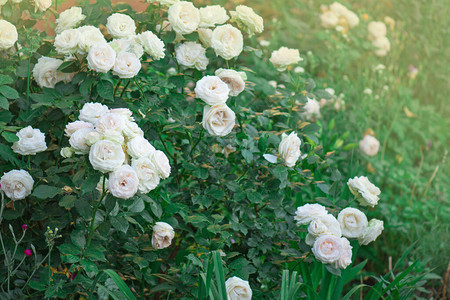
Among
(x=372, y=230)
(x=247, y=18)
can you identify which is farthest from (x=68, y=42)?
(x=372, y=230)

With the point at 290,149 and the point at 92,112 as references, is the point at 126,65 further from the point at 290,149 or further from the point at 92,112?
the point at 290,149

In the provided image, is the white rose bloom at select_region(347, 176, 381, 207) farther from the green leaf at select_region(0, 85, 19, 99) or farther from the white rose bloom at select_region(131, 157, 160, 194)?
the green leaf at select_region(0, 85, 19, 99)

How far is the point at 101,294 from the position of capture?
1757 millimetres

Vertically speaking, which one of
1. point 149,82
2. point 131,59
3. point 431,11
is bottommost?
point 431,11

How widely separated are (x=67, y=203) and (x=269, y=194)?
799mm

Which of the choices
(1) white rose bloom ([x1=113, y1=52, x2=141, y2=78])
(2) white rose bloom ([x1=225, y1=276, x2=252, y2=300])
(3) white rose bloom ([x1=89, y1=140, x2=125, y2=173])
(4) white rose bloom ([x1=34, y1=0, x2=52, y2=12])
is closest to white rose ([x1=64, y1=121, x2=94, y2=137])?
(3) white rose bloom ([x1=89, y1=140, x2=125, y2=173])

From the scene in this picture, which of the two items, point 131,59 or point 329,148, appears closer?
point 131,59

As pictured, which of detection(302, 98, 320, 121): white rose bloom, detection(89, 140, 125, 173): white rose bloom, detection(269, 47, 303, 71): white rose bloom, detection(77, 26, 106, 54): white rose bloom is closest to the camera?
detection(89, 140, 125, 173): white rose bloom

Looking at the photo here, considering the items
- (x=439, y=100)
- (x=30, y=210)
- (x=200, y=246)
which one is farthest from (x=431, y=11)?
(x=30, y=210)

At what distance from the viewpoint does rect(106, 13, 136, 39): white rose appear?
1785mm

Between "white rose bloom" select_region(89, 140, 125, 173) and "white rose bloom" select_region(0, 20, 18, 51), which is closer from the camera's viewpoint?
"white rose bloom" select_region(89, 140, 125, 173)

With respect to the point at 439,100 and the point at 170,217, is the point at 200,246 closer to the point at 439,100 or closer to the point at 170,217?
the point at 170,217

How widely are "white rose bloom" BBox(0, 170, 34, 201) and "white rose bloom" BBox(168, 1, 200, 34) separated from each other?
0.74 meters

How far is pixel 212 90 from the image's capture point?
68.0 inches
